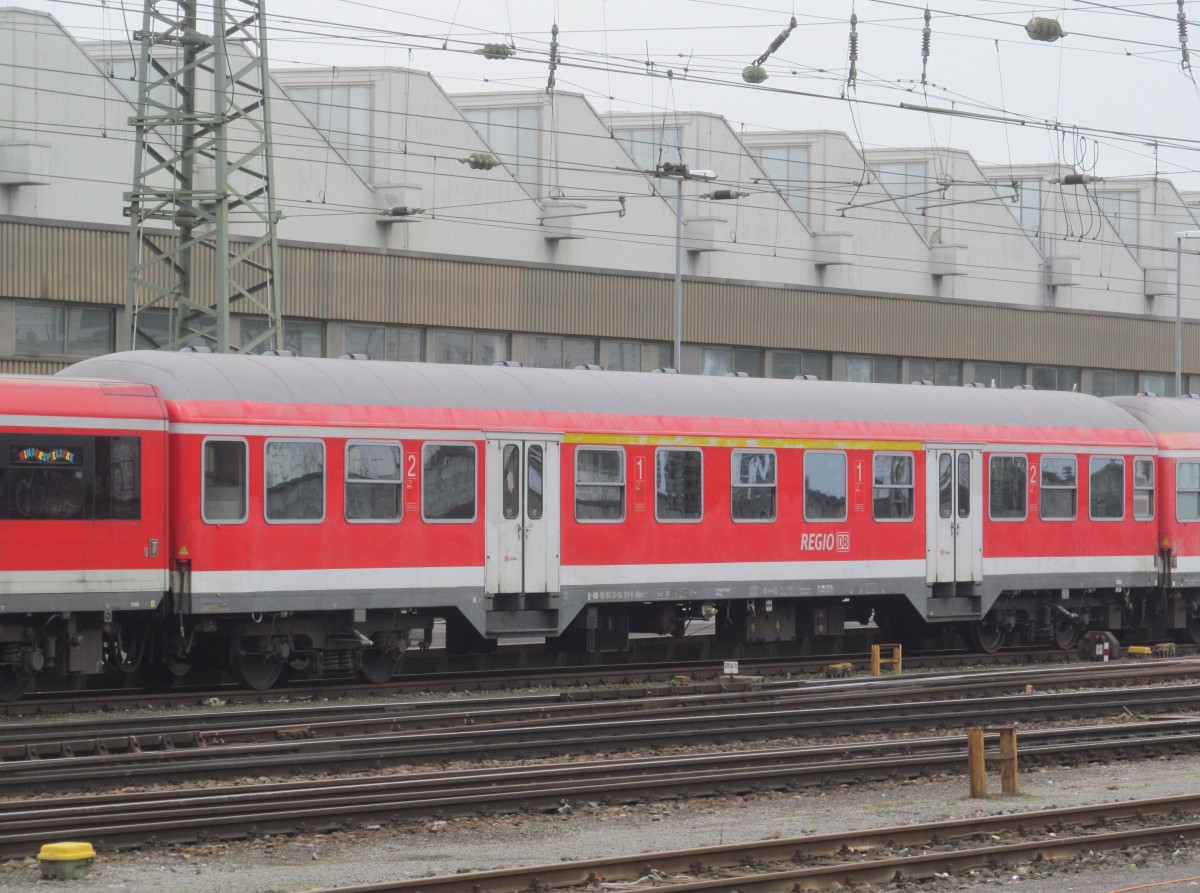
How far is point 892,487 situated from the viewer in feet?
82.2

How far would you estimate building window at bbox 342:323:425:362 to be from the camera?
38609 mm

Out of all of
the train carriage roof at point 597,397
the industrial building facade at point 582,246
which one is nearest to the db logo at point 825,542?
the train carriage roof at point 597,397

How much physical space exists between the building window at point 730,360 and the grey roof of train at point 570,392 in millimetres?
17134

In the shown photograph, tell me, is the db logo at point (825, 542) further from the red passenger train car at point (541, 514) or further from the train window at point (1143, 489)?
the train window at point (1143, 489)

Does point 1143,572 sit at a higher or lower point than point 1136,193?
lower

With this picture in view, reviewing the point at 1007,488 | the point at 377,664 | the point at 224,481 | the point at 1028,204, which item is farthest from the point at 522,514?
the point at 1028,204

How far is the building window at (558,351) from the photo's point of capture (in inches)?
1641

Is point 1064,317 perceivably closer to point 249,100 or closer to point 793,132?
point 793,132

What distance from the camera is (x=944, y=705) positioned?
1920cm

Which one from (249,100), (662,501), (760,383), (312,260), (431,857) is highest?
(249,100)

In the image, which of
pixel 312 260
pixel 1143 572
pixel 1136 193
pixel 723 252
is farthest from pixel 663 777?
pixel 1136 193

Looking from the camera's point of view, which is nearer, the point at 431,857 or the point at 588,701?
the point at 431,857

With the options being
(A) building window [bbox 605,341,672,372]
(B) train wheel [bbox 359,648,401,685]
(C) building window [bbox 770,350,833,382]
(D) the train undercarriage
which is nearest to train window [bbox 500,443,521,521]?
(D) the train undercarriage

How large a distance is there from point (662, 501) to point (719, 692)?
10.2ft
